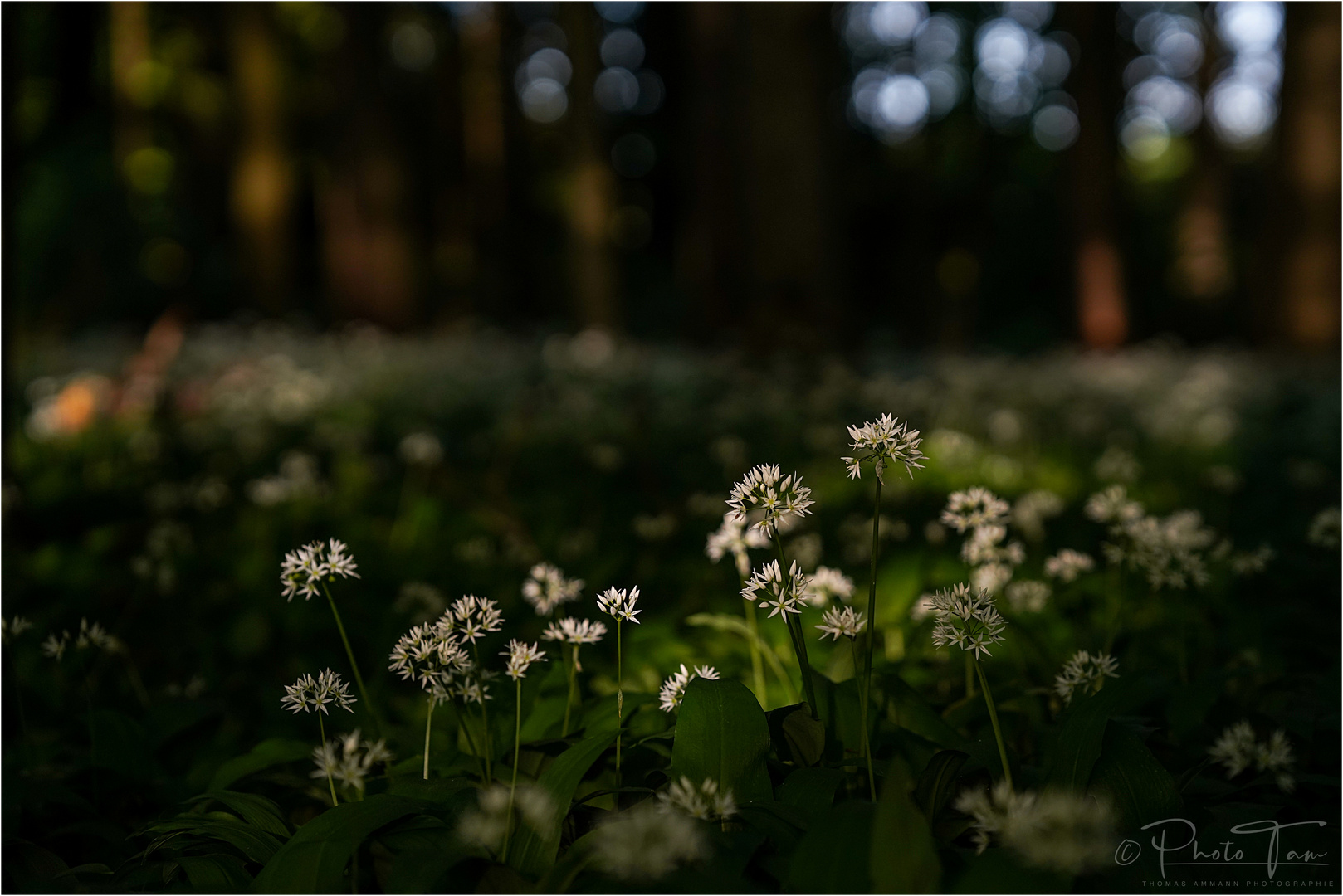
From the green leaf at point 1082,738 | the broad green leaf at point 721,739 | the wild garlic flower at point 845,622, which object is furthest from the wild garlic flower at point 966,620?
the broad green leaf at point 721,739

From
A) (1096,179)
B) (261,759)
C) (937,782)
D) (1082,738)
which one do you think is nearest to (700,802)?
(937,782)

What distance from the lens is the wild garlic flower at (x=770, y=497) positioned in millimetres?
1560

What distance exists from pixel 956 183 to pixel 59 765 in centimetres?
3084

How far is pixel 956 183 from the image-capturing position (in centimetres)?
2967

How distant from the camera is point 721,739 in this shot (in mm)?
1612

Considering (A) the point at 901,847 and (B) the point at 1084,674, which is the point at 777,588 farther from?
(B) the point at 1084,674

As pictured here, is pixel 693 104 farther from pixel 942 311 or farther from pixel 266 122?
pixel 942 311

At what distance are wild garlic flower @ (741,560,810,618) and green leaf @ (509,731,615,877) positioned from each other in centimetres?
36

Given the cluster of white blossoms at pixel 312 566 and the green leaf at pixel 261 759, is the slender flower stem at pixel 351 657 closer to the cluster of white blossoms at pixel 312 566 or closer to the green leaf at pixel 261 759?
the cluster of white blossoms at pixel 312 566

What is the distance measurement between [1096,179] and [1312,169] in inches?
107

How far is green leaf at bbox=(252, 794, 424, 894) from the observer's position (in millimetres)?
1406

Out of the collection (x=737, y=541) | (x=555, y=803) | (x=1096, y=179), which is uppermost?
(x=1096, y=179)

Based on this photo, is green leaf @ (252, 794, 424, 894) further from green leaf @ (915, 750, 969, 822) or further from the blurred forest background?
the blurred forest background

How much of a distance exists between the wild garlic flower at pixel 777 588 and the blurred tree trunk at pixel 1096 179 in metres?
11.7
